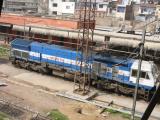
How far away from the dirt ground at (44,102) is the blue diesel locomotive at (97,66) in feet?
12.5

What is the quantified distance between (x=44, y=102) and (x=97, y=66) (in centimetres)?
624

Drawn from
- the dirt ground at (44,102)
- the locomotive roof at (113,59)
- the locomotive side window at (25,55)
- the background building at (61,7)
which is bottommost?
the dirt ground at (44,102)

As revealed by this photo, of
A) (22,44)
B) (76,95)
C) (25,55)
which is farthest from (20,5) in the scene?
(76,95)

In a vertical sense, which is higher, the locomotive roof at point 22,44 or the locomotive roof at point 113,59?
the locomotive roof at point 22,44

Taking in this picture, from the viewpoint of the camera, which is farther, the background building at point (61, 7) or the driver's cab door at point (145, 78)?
the background building at point (61, 7)

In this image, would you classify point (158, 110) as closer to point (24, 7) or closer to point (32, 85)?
point (32, 85)

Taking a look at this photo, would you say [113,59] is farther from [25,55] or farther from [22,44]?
[22,44]

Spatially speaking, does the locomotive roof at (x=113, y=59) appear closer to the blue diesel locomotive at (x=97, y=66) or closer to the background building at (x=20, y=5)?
the blue diesel locomotive at (x=97, y=66)

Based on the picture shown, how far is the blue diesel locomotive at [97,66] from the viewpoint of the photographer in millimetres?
21953

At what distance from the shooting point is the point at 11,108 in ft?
60.2

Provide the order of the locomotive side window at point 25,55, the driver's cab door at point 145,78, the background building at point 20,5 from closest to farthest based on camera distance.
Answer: the driver's cab door at point 145,78 < the locomotive side window at point 25,55 < the background building at point 20,5

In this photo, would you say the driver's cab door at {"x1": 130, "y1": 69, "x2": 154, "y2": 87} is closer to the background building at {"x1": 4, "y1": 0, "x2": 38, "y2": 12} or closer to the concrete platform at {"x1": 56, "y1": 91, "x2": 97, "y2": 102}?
the concrete platform at {"x1": 56, "y1": 91, "x2": 97, "y2": 102}

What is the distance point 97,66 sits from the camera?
2394 cm

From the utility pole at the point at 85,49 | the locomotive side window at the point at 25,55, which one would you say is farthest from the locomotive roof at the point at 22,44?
the utility pole at the point at 85,49
